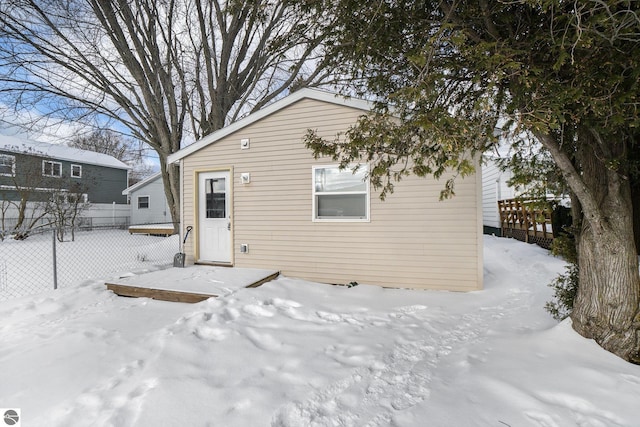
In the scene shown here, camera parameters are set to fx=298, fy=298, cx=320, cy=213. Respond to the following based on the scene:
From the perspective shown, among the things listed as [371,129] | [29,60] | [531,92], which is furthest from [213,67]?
[531,92]

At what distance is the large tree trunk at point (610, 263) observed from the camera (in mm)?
2549

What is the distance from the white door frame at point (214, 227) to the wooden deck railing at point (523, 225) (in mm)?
6456

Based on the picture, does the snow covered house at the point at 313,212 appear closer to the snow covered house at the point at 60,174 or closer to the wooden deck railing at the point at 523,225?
the wooden deck railing at the point at 523,225

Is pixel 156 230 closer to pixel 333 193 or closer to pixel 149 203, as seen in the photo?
pixel 149 203

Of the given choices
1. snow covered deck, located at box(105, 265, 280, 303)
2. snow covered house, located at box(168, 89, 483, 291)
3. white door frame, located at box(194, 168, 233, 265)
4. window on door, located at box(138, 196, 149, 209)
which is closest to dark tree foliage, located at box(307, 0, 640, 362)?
snow covered house, located at box(168, 89, 483, 291)

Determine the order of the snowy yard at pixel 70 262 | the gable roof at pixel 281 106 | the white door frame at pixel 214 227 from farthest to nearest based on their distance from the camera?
1. the white door frame at pixel 214 227
2. the snowy yard at pixel 70 262
3. the gable roof at pixel 281 106

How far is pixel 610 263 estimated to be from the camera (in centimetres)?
261

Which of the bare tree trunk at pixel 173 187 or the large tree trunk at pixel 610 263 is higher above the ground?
the bare tree trunk at pixel 173 187

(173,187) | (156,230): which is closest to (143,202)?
(156,230)

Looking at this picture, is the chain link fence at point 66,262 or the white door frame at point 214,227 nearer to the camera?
the chain link fence at point 66,262

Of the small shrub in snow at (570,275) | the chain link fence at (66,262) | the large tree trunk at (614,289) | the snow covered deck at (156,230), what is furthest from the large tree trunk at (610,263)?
the snow covered deck at (156,230)

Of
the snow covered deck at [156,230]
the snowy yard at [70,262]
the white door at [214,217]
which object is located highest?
A: the white door at [214,217]

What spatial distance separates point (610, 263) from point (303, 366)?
2.83 m

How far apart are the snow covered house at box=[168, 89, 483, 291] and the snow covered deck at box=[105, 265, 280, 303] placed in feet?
1.78
